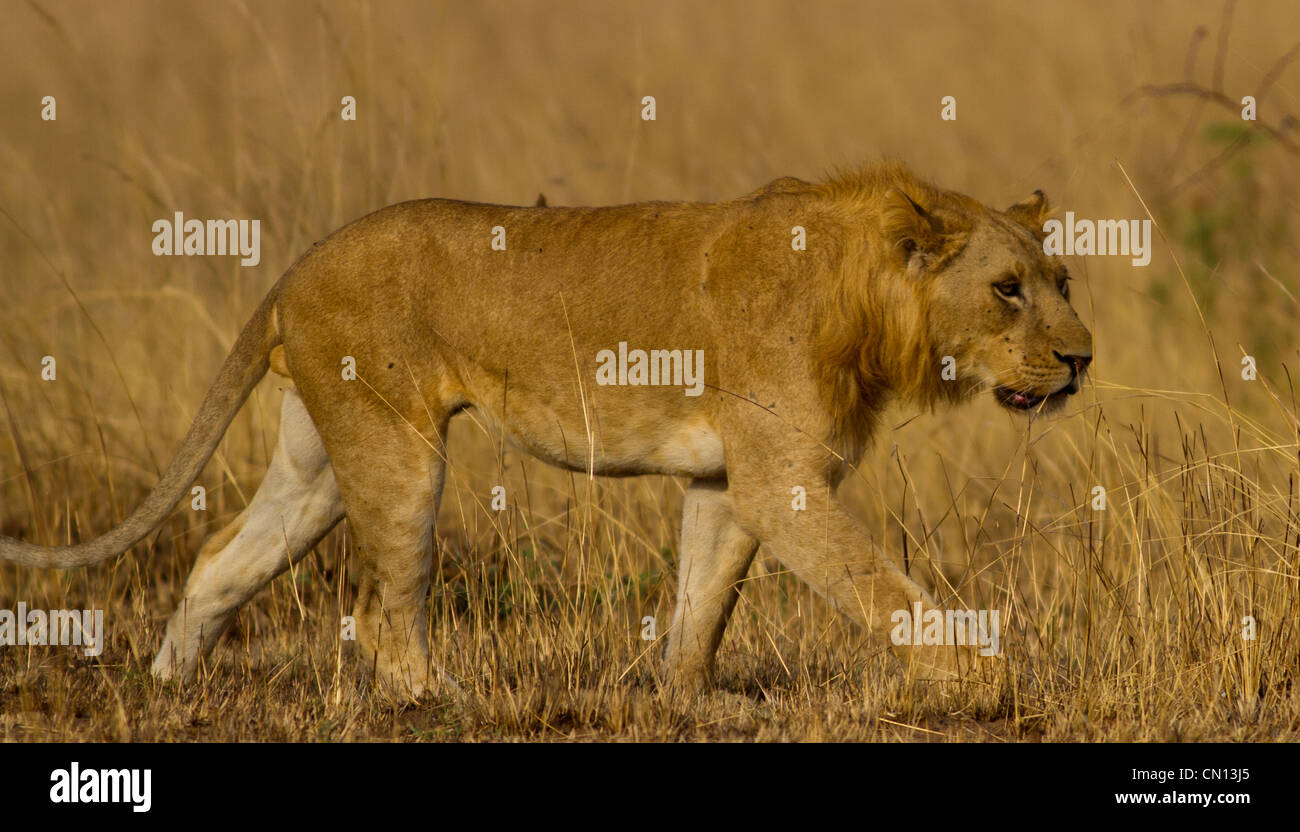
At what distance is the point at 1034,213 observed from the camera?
5.73m

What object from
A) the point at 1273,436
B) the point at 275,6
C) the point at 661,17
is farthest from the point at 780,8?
the point at 1273,436

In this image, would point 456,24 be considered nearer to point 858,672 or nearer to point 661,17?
point 661,17

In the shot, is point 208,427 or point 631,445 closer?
point 631,445

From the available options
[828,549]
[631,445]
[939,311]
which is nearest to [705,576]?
[631,445]

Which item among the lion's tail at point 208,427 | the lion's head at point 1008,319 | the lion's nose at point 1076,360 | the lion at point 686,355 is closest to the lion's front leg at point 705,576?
the lion at point 686,355

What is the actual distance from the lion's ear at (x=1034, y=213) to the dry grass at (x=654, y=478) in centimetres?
54

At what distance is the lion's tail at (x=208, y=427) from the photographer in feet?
18.8

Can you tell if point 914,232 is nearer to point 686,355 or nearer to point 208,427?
point 686,355

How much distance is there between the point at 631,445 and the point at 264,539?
61.8 inches

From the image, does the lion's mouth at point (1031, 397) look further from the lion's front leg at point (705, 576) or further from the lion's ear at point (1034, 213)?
the lion's front leg at point (705, 576)

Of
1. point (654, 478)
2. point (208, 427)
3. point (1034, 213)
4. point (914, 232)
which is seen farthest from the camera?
point (654, 478)

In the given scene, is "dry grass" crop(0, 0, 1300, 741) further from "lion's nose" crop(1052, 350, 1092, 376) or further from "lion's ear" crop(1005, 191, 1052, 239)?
"lion's ear" crop(1005, 191, 1052, 239)

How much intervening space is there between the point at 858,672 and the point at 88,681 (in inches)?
111

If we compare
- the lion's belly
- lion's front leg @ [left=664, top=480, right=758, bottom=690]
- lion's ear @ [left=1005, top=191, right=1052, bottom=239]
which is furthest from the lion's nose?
lion's front leg @ [left=664, top=480, right=758, bottom=690]
